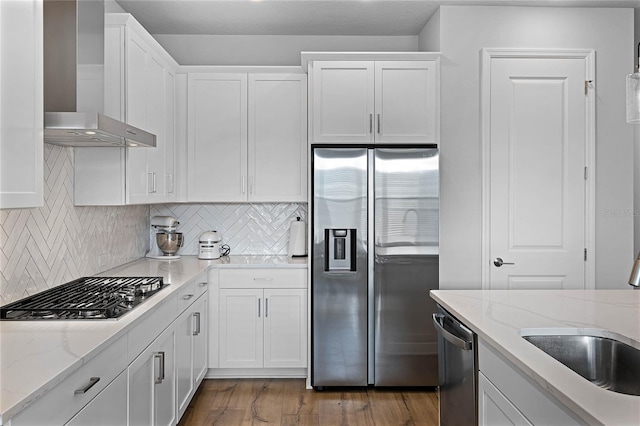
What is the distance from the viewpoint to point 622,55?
3654mm

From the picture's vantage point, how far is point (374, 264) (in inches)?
137

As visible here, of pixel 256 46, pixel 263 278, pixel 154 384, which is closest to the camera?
pixel 154 384

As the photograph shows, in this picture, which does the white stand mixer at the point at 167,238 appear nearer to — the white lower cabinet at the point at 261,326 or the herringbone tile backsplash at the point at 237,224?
the herringbone tile backsplash at the point at 237,224

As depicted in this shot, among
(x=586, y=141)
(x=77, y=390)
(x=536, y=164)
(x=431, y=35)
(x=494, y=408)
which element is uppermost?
(x=431, y=35)

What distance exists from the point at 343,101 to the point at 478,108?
3.23ft

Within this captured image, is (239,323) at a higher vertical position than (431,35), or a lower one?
lower

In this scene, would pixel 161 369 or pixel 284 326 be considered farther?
pixel 284 326

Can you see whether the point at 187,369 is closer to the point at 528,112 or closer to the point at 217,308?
the point at 217,308

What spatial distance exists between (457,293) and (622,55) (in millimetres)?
2544

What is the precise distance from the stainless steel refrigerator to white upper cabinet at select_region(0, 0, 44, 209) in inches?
75.0

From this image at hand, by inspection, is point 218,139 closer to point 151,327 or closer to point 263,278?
point 263,278

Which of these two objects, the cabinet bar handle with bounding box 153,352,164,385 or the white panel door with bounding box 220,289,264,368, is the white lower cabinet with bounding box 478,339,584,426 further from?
the white panel door with bounding box 220,289,264,368

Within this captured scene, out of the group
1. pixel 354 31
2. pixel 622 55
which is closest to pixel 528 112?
pixel 622 55

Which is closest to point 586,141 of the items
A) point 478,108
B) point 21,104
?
point 478,108
